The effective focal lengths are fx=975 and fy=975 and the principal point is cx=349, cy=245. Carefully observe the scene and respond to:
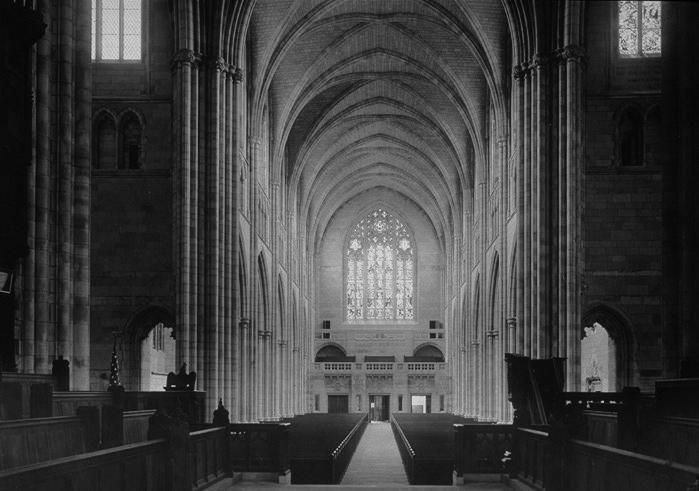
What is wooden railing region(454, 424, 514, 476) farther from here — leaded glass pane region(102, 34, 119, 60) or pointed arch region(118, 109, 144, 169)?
leaded glass pane region(102, 34, 119, 60)

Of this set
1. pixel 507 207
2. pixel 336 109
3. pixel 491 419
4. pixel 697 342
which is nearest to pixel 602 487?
pixel 697 342

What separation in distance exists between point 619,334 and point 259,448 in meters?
13.1

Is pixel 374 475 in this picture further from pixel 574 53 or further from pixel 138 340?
pixel 574 53

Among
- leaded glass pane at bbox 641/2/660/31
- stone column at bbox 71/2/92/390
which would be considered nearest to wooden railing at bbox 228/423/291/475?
stone column at bbox 71/2/92/390

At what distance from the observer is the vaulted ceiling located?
113 feet

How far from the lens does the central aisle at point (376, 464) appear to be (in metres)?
20.5

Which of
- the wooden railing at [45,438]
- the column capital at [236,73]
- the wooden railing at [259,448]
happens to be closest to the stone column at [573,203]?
the column capital at [236,73]

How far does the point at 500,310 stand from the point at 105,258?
623 inches

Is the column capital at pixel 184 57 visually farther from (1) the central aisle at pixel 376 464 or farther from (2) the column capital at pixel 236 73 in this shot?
(1) the central aisle at pixel 376 464

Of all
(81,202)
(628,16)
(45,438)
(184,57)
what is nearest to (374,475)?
(81,202)

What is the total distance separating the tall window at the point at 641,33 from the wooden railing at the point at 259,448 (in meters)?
16.6

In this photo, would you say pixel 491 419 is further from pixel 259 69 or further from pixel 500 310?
pixel 259 69

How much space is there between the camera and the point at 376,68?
43500 millimetres

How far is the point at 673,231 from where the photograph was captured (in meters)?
12.7
